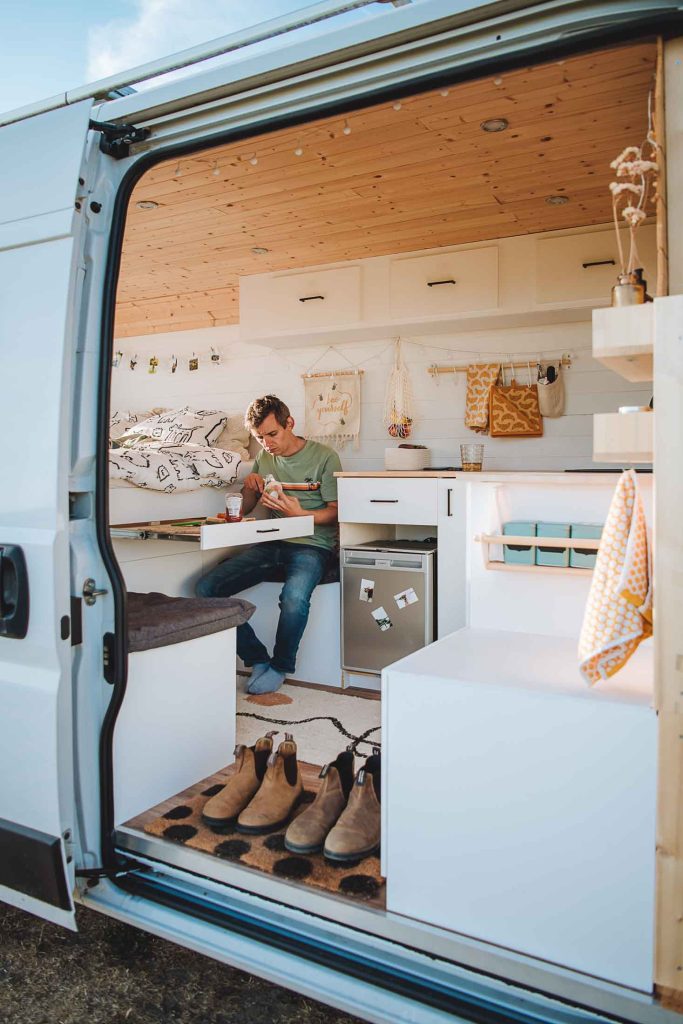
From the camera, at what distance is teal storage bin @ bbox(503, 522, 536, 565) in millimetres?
1956

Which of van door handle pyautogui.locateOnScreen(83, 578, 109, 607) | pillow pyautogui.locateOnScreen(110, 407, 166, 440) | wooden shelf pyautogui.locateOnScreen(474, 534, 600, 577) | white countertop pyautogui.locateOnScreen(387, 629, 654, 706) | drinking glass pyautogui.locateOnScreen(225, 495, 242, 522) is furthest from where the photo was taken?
pillow pyautogui.locateOnScreen(110, 407, 166, 440)

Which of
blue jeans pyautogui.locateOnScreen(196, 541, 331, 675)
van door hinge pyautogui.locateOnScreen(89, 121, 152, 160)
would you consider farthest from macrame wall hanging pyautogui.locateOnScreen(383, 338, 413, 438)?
van door hinge pyautogui.locateOnScreen(89, 121, 152, 160)

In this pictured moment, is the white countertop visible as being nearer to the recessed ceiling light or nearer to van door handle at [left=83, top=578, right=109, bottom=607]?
van door handle at [left=83, top=578, right=109, bottom=607]

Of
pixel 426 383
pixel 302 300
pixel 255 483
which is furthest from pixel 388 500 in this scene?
pixel 302 300

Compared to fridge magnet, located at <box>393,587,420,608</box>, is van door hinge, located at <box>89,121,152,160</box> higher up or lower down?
higher up

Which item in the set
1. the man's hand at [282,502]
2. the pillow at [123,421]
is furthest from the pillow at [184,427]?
the man's hand at [282,502]

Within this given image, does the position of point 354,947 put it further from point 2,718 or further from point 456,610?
point 456,610

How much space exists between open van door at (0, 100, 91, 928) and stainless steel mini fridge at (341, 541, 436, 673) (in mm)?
2068

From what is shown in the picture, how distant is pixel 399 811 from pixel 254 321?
11.4 ft

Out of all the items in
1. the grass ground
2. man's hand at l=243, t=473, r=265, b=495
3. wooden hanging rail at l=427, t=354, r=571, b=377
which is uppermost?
wooden hanging rail at l=427, t=354, r=571, b=377

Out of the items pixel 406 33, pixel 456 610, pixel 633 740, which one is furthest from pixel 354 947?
pixel 456 610

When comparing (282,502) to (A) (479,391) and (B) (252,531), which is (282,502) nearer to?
(B) (252,531)

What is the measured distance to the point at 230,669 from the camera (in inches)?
90.0

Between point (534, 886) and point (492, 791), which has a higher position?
point (492, 791)
